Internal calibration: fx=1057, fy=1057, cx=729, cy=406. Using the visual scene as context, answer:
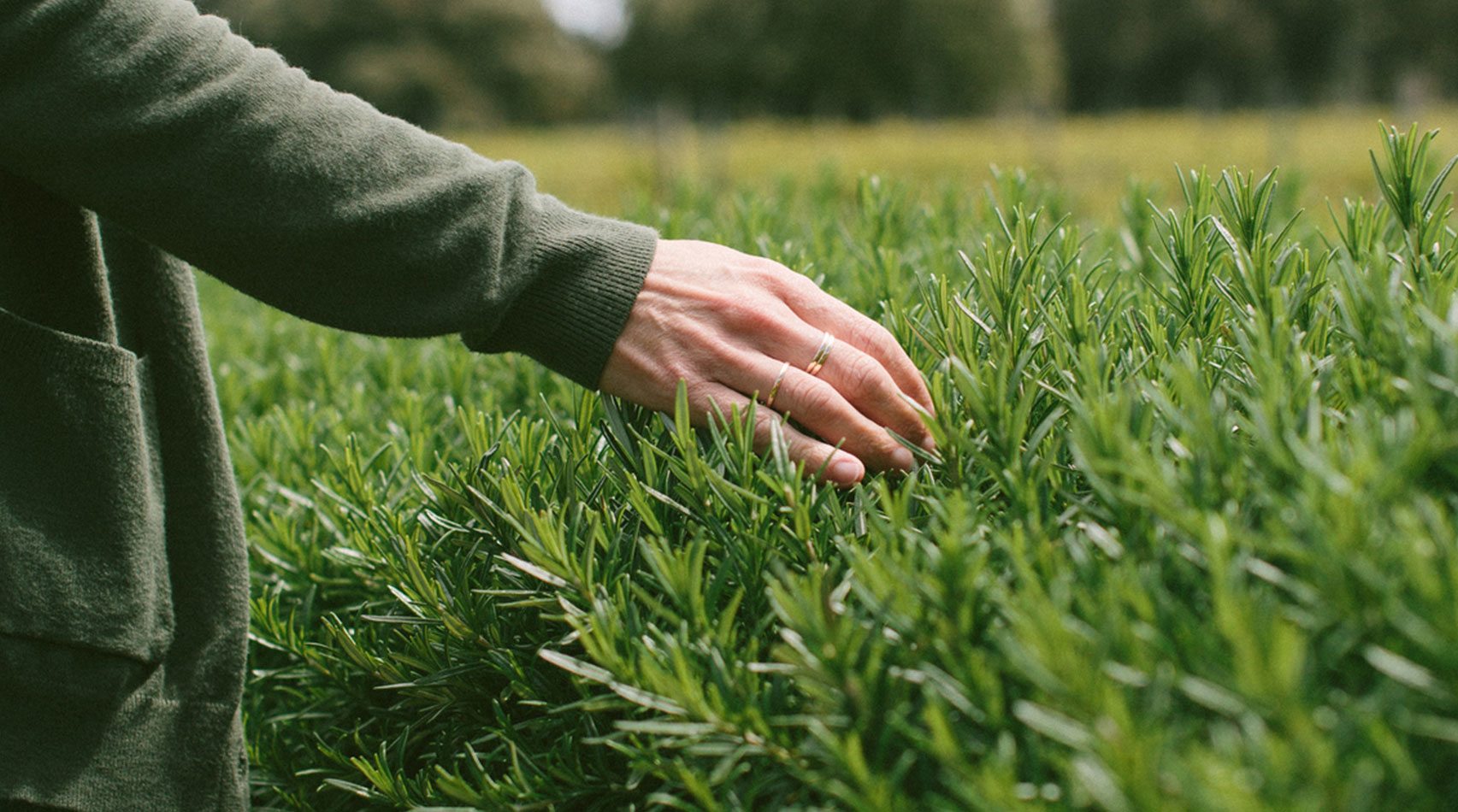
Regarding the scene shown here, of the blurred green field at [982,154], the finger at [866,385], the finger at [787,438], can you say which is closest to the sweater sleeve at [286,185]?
the finger at [787,438]

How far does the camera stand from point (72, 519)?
1.35 m

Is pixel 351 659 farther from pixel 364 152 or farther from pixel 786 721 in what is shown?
pixel 786 721

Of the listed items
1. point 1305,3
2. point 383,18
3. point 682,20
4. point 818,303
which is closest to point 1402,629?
point 818,303

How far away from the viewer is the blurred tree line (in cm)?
4159

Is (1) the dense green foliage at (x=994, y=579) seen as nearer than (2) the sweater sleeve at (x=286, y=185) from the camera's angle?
Yes

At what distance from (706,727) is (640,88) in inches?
1855

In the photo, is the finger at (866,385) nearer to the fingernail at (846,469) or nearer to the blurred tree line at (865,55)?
the fingernail at (846,469)

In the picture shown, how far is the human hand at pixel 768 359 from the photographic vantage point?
1200mm

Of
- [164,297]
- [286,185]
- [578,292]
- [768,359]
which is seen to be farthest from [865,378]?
[164,297]

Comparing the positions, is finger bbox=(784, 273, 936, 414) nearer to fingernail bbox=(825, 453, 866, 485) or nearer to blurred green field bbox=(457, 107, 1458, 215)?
fingernail bbox=(825, 453, 866, 485)


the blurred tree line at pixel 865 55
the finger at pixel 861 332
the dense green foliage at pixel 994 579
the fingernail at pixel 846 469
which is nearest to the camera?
the dense green foliage at pixel 994 579

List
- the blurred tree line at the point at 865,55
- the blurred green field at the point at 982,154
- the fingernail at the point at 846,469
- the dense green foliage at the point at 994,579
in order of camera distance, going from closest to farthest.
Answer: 1. the dense green foliage at the point at 994,579
2. the fingernail at the point at 846,469
3. the blurred green field at the point at 982,154
4. the blurred tree line at the point at 865,55

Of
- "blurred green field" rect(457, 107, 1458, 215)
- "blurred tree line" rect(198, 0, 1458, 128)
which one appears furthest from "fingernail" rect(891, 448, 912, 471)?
"blurred tree line" rect(198, 0, 1458, 128)

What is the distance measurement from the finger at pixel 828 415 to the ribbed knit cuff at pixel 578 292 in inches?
7.4
